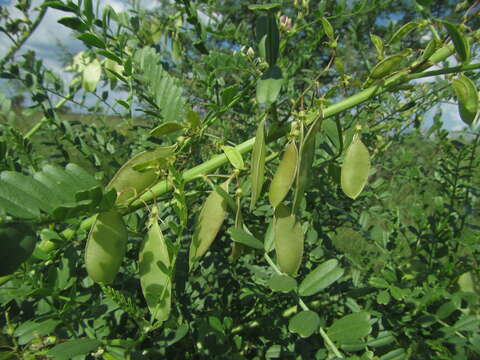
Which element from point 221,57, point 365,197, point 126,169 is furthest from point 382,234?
point 126,169

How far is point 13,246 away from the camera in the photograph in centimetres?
31

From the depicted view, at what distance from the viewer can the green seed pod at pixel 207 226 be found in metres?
0.47

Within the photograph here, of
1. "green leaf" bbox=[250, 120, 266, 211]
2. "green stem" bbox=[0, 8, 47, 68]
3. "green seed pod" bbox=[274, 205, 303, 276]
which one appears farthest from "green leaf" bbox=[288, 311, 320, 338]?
"green stem" bbox=[0, 8, 47, 68]

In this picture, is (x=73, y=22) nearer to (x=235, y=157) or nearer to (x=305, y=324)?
(x=235, y=157)

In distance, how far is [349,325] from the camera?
596 millimetres

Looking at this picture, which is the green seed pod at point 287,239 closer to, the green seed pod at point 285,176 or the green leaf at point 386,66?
the green seed pod at point 285,176

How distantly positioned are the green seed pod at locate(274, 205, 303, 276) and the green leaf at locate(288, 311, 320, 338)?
0.13 meters

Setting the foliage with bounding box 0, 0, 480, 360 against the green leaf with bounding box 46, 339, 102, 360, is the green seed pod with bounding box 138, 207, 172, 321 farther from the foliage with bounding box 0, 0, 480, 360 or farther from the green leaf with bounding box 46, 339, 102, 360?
the green leaf with bounding box 46, 339, 102, 360

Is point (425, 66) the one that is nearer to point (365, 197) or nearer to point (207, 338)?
point (207, 338)

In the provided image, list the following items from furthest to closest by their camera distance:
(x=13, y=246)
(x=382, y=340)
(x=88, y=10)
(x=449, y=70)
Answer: (x=382, y=340)
(x=88, y=10)
(x=449, y=70)
(x=13, y=246)

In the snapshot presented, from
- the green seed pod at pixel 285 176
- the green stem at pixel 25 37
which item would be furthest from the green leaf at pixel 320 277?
the green stem at pixel 25 37

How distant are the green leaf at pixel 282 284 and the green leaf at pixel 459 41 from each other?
0.41 metres

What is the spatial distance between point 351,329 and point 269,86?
1.50ft

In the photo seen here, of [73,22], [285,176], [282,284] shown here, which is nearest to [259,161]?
[285,176]
